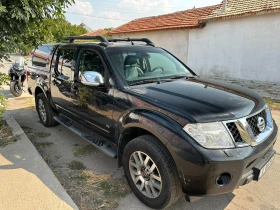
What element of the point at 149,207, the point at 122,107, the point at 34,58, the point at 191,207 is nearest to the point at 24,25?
the point at 34,58

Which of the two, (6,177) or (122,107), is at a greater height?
(122,107)

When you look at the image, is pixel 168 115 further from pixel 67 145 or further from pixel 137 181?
pixel 67 145

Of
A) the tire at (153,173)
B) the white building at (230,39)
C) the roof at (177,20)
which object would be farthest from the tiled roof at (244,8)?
the tire at (153,173)

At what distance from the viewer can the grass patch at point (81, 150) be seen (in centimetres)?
397

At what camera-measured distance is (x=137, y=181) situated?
270cm

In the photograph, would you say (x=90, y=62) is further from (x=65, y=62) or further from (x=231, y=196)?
(x=231, y=196)

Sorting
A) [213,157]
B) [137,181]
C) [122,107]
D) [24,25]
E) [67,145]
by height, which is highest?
[24,25]

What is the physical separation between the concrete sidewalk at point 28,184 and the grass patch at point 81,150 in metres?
0.67

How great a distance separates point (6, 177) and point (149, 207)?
6.21 feet

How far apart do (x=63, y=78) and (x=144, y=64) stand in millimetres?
1596

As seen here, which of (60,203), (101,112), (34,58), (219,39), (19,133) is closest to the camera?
(60,203)

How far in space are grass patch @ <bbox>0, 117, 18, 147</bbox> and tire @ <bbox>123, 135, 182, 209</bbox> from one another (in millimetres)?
2430

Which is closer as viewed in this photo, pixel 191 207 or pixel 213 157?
pixel 213 157

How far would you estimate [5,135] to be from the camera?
4.26 meters
